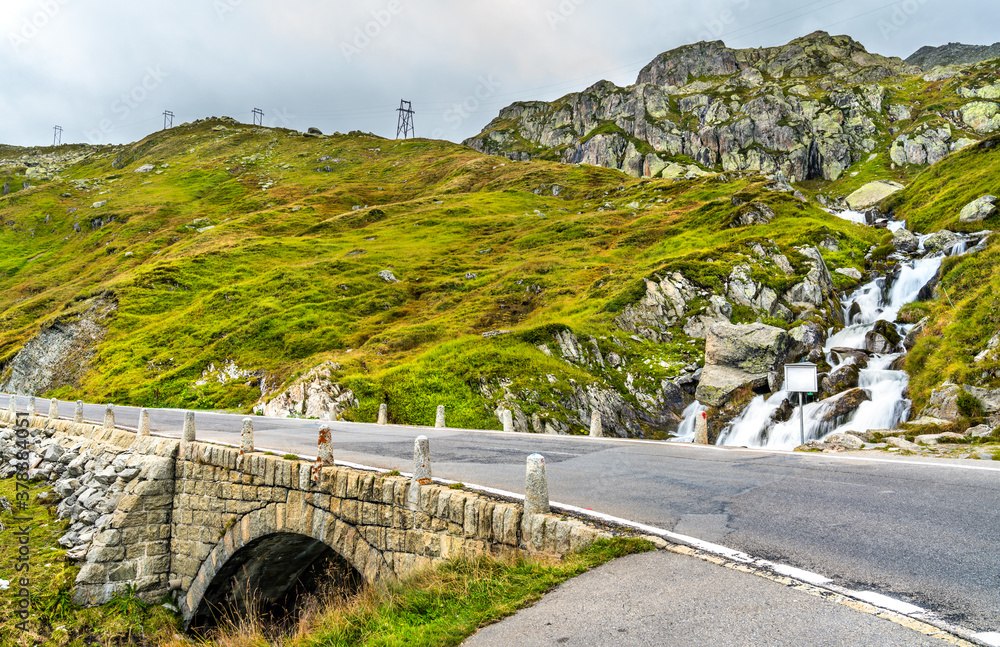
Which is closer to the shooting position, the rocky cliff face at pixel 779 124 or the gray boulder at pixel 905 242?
the gray boulder at pixel 905 242

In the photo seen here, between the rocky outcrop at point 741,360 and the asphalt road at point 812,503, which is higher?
the rocky outcrop at point 741,360

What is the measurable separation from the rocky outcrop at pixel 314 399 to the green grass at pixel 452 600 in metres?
19.6

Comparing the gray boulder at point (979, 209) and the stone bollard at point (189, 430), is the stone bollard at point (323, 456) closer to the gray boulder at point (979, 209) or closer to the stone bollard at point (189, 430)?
the stone bollard at point (189, 430)

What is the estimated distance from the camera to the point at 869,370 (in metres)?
23.6

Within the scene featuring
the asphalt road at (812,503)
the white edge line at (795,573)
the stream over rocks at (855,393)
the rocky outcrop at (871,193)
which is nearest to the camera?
the white edge line at (795,573)

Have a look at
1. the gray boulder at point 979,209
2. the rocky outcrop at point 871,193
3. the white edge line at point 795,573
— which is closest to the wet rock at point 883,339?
the gray boulder at point 979,209

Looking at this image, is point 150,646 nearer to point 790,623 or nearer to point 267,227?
point 790,623

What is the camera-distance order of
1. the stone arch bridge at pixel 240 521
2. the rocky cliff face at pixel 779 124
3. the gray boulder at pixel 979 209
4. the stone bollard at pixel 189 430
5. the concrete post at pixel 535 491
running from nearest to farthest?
1. the concrete post at pixel 535 491
2. the stone arch bridge at pixel 240 521
3. the stone bollard at pixel 189 430
4. the gray boulder at pixel 979 209
5. the rocky cliff face at pixel 779 124

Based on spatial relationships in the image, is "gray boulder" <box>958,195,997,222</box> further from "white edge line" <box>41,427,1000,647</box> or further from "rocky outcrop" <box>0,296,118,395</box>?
"rocky outcrop" <box>0,296,118,395</box>

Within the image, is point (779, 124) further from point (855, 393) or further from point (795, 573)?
point (795, 573)

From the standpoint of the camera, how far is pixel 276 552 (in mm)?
12672

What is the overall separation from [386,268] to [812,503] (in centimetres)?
5534

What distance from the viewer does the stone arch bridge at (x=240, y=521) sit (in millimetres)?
7309

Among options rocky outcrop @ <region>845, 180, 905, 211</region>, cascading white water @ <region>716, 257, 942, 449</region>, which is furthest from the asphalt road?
rocky outcrop @ <region>845, 180, 905, 211</region>
